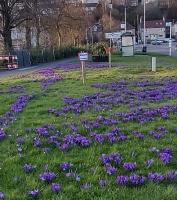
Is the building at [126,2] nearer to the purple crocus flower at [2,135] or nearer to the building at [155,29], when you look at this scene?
the building at [155,29]

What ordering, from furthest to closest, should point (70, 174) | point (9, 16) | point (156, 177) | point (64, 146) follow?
1. point (9, 16)
2. point (64, 146)
3. point (70, 174)
4. point (156, 177)

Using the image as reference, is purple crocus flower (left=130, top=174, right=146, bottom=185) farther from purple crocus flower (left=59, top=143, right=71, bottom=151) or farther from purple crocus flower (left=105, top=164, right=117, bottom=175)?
purple crocus flower (left=59, top=143, right=71, bottom=151)

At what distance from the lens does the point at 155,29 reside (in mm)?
183375

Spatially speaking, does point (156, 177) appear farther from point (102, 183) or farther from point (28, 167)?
point (28, 167)

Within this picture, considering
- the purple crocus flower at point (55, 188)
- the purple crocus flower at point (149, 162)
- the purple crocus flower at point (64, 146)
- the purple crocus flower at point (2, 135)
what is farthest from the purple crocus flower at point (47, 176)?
the purple crocus flower at point (2, 135)

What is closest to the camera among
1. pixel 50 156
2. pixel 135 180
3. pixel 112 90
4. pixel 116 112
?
pixel 135 180

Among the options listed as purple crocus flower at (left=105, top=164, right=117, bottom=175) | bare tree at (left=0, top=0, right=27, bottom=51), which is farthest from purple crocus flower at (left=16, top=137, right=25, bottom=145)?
bare tree at (left=0, top=0, right=27, bottom=51)

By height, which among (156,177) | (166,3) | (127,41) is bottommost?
(156,177)

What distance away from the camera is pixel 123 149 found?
7.76 m

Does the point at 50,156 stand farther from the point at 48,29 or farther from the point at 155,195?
the point at 48,29

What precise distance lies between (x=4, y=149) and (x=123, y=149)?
6.27 ft

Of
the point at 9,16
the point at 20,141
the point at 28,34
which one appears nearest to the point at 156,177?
the point at 20,141

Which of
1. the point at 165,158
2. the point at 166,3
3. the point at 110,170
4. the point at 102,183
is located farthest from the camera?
the point at 166,3

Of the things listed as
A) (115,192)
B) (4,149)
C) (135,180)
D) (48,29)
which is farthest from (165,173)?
(48,29)
